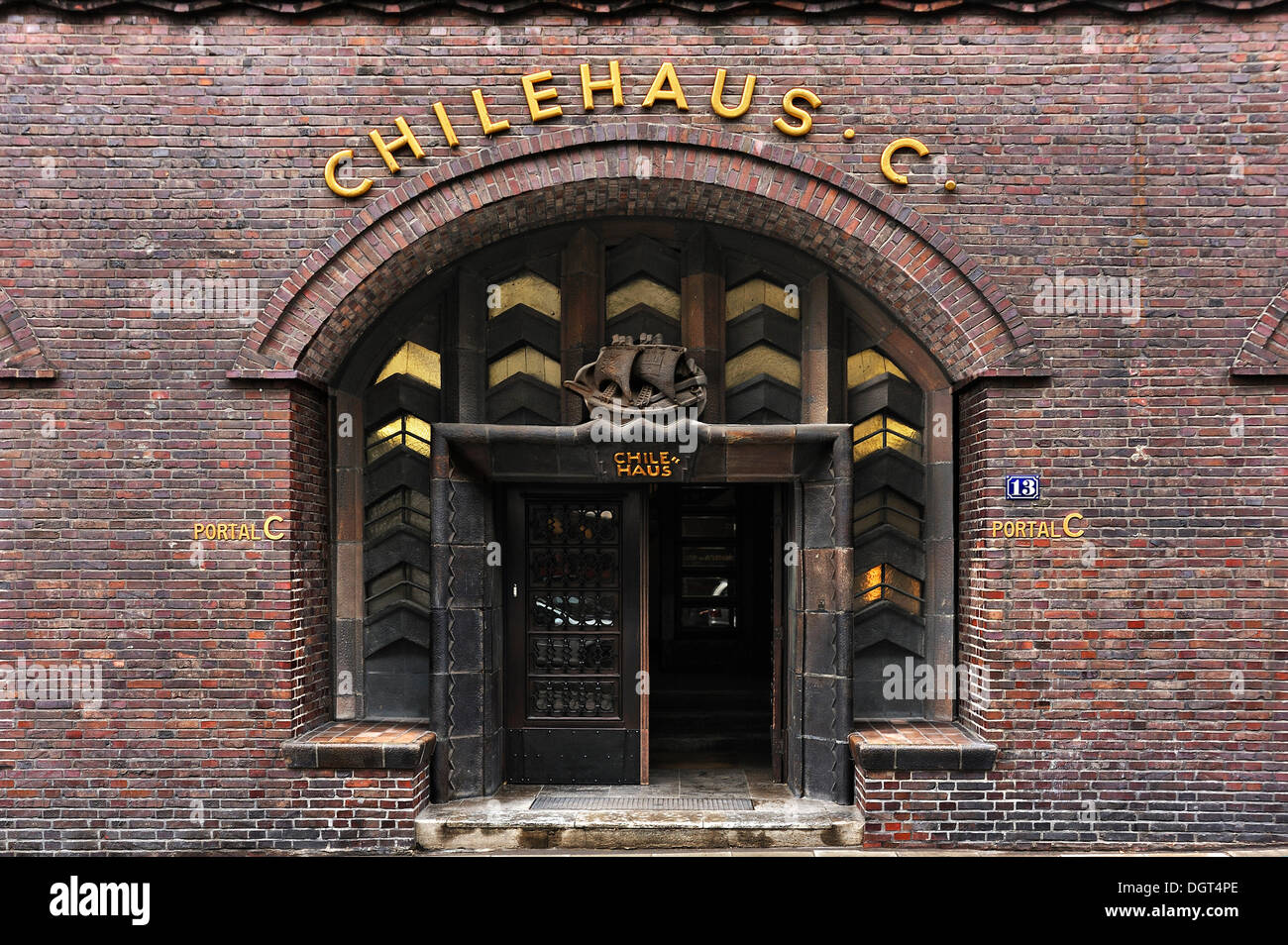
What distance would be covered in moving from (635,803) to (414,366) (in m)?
3.87

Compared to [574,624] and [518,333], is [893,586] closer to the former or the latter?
[574,624]

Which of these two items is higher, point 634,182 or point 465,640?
point 634,182

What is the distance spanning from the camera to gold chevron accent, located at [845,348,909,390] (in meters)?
6.00

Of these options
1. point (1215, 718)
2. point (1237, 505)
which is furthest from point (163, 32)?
point (1215, 718)

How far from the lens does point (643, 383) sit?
575 centimetres

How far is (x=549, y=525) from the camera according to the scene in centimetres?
616

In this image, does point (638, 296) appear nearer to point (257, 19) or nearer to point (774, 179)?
point (774, 179)

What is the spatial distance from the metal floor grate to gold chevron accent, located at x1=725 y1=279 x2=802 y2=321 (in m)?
3.81

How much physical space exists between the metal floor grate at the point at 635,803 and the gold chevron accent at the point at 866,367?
340 centimetres

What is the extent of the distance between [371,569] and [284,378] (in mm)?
1681
